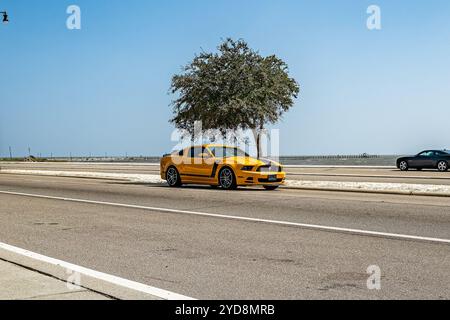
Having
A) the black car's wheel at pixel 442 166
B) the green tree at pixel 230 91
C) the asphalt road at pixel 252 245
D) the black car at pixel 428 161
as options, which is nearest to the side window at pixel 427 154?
the black car at pixel 428 161

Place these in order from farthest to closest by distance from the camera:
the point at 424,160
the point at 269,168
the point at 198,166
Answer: the point at 424,160 → the point at 198,166 → the point at 269,168

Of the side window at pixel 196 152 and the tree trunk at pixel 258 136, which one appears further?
the tree trunk at pixel 258 136

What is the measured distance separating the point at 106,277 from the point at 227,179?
493 inches

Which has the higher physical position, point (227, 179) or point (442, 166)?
point (227, 179)

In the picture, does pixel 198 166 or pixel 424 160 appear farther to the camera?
pixel 424 160

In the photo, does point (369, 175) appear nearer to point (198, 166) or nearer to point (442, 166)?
point (442, 166)

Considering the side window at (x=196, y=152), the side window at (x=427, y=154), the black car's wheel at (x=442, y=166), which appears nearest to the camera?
the side window at (x=196, y=152)

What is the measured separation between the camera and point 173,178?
66.6 feet

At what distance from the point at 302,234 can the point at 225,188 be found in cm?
975

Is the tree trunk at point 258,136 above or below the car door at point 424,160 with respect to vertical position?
above

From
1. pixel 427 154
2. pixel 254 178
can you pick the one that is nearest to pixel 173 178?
pixel 254 178

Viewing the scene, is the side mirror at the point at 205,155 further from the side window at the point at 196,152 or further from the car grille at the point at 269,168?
the car grille at the point at 269,168

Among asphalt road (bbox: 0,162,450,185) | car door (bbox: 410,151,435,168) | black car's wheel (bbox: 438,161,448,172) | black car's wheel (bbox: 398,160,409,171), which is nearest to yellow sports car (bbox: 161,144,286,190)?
asphalt road (bbox: 0,162,450,185)

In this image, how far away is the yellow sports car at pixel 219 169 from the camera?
18062mm
